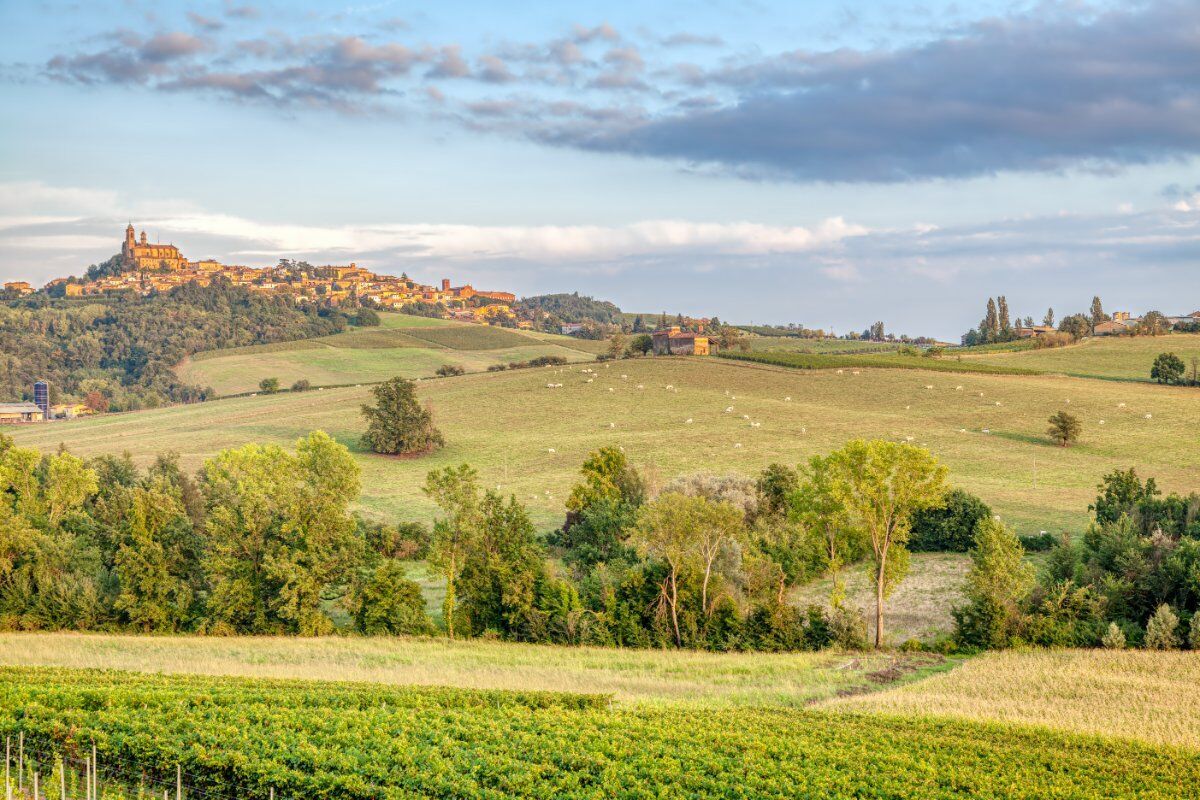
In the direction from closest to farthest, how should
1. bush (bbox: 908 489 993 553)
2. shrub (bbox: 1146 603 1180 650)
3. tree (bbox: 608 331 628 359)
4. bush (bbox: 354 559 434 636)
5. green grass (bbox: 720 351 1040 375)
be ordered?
shrub (bbox: 1146 603 1180 650) < bush (bbox: 354 559 434 636) < bush (bbox: 908 489 993 553) < green grass (bbox: 720 351 1040 375) < tree (bbox: 608 331 628 359)

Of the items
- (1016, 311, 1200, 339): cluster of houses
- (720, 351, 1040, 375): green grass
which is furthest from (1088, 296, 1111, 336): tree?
(720, 351, 1040, 375): green grass

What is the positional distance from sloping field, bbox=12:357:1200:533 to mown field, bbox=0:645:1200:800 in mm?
41332

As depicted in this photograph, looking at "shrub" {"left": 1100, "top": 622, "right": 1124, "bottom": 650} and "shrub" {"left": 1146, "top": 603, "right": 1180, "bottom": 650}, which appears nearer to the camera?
"shrub" {"left": 1146, "top": 603, "right": 1180, "bottom": 650}

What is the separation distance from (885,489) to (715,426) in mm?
49170

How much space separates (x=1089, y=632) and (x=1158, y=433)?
5301 cm

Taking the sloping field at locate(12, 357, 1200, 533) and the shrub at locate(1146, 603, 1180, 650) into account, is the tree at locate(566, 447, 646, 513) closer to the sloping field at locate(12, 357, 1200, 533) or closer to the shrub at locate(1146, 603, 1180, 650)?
the sloping field at locate(12, 357, 1200, 533)

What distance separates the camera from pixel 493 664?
39125mm

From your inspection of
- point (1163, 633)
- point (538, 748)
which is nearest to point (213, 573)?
point (538, 748)

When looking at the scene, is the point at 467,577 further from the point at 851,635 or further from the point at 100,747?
the point at 100,747

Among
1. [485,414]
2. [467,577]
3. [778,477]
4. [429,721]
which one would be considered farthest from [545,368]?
[429,721]

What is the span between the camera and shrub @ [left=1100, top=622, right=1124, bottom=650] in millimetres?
40125

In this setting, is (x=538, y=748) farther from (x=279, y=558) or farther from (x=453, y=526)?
(x=279, y=558)

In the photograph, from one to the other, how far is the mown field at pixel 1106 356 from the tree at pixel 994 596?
8433 centimetres

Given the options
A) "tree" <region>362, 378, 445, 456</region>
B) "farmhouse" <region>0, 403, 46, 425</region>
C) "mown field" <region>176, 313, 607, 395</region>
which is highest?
"mown field" <region>176, 313, 607, 395</region>
